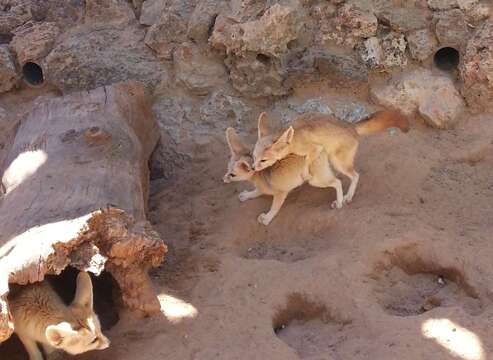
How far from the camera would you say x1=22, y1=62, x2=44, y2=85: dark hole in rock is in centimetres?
688

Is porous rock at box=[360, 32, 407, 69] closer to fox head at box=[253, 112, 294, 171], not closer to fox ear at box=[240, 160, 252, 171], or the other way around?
fox head at box=[253, 112, 294, 171]

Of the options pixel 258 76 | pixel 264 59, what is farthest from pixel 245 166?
pixel 264 59

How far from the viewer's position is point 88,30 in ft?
22.4

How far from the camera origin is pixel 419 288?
14.5 ft

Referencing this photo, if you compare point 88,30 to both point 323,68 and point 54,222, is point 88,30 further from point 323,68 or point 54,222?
point 54,222

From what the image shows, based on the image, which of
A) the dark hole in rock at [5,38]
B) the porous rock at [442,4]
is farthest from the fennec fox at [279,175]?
the dark hole in rock at [5,38]

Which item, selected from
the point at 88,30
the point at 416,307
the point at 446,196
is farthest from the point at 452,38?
the point at 88,30

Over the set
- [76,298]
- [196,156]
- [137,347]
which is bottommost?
[196,156]

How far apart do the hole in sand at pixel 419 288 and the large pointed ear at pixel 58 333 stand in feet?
6.78

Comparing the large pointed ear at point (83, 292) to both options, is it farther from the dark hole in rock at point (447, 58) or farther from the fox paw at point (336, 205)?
the dark hole in rock at point (447, 58)

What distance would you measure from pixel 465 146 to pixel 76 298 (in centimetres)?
370

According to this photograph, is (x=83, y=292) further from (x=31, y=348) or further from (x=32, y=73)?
(x=32, y=73)

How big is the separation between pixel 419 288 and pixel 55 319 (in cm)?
250

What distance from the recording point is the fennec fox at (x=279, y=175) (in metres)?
5.13
